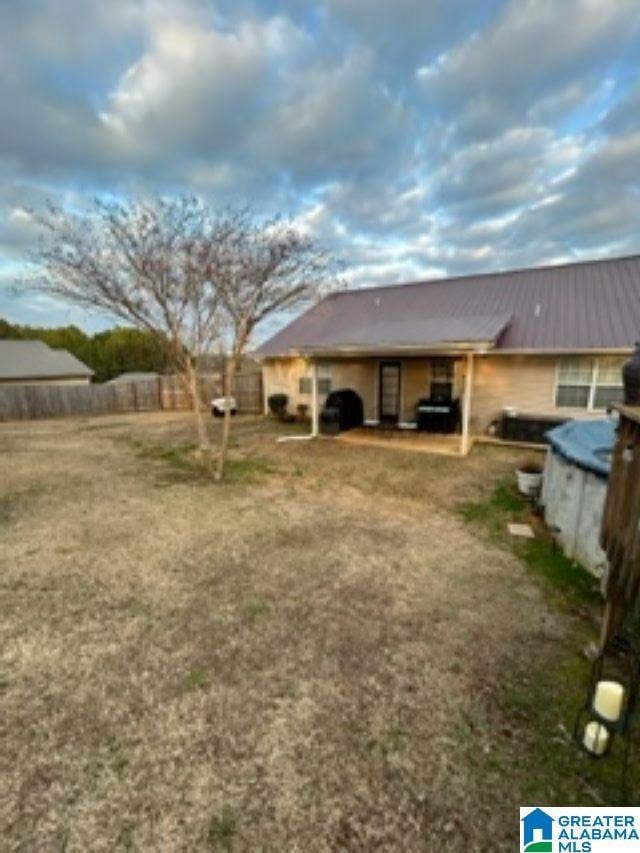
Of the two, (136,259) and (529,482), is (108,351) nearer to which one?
(136,259)

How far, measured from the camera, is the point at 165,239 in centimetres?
746

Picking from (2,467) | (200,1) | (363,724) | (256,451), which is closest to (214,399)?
(256,451)

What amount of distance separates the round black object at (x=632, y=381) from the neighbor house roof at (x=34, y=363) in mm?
29000

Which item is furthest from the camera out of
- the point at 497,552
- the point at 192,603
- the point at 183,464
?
the point at 183,464

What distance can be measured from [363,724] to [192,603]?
6.63 feet

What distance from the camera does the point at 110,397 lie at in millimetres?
18938

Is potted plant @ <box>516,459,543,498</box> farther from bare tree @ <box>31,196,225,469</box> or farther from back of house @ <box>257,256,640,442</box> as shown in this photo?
bare tree @ <box>31,196,225,469</box>

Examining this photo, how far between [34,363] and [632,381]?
30.3 meters

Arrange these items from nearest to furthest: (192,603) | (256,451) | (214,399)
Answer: (192,603), (256,451), (214,399)

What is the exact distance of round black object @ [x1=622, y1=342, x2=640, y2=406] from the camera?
288cm

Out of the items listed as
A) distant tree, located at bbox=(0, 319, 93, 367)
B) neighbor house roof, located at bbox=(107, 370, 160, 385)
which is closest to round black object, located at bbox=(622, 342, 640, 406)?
neighbor house roof, located at bbox=(107, 370, 160, 385)

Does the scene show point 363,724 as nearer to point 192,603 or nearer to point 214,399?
point 192,603

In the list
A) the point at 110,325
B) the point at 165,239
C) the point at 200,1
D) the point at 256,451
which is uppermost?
the point at 200,1

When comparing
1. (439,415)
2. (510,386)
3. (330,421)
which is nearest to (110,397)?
(330,421)
